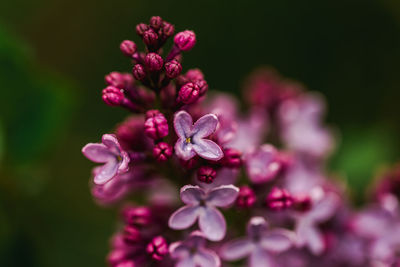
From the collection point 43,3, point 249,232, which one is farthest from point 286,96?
point 43,3

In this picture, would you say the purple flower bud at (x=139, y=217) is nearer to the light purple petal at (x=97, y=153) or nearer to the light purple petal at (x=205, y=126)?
the light purple petal at (x=97, y=153)

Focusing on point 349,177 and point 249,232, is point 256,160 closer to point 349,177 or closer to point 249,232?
point 249,232

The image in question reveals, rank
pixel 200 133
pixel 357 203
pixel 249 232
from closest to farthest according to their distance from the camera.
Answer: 1. pixel 200 133
2. pixel 249 232
3. pixel 357 203

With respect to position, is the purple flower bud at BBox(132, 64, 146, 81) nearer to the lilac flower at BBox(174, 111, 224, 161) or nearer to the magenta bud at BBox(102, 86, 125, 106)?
the magenta bud at BBox(102, 86, 125, 106)

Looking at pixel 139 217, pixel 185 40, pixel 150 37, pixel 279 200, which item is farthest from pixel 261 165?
pixel 150 37

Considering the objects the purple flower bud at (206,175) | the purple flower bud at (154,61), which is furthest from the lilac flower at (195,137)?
the purple flower bud at (154,61)

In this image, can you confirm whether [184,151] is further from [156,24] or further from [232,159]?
[156,24]

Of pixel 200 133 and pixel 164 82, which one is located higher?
pixel 164 82
